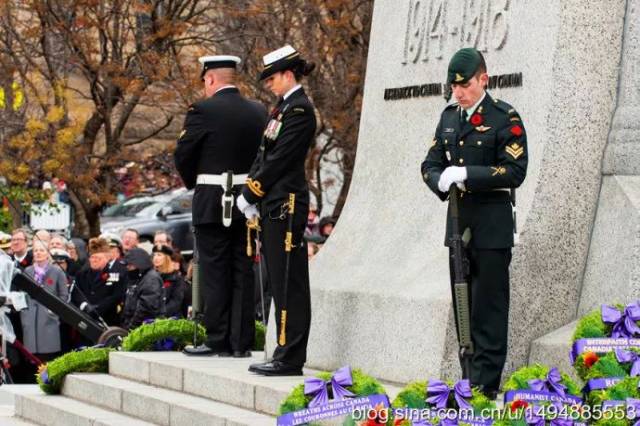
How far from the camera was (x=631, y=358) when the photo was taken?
7.86m

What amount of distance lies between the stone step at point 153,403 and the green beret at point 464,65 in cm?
213

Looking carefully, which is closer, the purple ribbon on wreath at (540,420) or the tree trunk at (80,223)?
the purple ribbon on wreath at (540,420)

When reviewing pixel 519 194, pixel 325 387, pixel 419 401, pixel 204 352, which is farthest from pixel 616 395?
pixel 204 352

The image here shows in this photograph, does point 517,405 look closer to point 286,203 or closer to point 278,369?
point 278,369

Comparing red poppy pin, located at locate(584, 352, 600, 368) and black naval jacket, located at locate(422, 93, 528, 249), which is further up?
black naval jacket, located at locate(422, 93, 528, 249)

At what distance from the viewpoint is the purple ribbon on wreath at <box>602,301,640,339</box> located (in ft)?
26.9

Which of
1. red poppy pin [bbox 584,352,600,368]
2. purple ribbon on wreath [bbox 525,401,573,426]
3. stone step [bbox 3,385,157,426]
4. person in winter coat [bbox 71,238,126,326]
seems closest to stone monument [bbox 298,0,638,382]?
stone step [bbox 3,385,157,426]

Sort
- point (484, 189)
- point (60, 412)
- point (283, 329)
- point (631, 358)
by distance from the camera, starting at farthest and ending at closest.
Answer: point (60, 412) < point (283, 329) < point (484, 189) < point (631, 358)

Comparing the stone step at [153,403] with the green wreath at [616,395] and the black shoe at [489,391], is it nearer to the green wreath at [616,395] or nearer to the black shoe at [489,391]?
the black shoe at [489,391]

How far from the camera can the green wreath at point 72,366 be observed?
41.0ft

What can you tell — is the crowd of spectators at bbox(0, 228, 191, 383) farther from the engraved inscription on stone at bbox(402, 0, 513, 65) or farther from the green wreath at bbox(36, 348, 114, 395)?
the engraved inscription on stone at bbox(402, 0, 513, 65)

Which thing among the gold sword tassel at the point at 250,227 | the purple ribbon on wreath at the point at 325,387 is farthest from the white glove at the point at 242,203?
the purple ribbon on wreath at the point at 325,387

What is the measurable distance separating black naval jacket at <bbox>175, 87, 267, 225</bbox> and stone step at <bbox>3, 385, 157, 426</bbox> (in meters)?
1.46

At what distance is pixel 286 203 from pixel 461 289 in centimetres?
193
